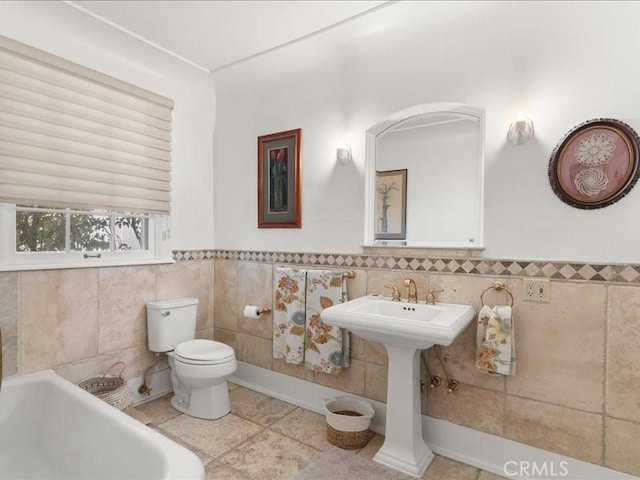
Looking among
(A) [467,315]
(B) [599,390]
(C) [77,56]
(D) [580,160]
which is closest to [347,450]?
(A) [467,315]

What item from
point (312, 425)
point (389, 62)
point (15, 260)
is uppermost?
point (389, 62)

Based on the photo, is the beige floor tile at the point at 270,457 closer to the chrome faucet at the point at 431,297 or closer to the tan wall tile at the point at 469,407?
the tan wall tile at the point at 469,407

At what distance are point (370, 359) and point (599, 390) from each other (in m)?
1.21

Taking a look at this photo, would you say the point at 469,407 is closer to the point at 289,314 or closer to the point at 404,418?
the point at 404,418

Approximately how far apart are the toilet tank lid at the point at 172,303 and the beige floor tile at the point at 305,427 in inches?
43.6

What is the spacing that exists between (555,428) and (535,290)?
709 millimetres

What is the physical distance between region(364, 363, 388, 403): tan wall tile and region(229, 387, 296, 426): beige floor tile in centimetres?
64

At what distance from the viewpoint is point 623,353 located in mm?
1701

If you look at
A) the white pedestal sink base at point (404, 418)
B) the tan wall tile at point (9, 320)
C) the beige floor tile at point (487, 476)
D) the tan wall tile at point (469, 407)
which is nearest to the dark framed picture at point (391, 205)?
the white pedestal sink base at point (404, 418)

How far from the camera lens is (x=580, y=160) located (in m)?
1.77

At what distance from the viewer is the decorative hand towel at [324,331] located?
244 centimetres

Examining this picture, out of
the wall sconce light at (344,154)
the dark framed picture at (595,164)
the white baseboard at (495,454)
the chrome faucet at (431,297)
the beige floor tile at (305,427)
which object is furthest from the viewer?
the wall sconce light at (344,154)

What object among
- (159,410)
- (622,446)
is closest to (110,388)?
(159,410)

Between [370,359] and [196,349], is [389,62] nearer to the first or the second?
[370,359]
